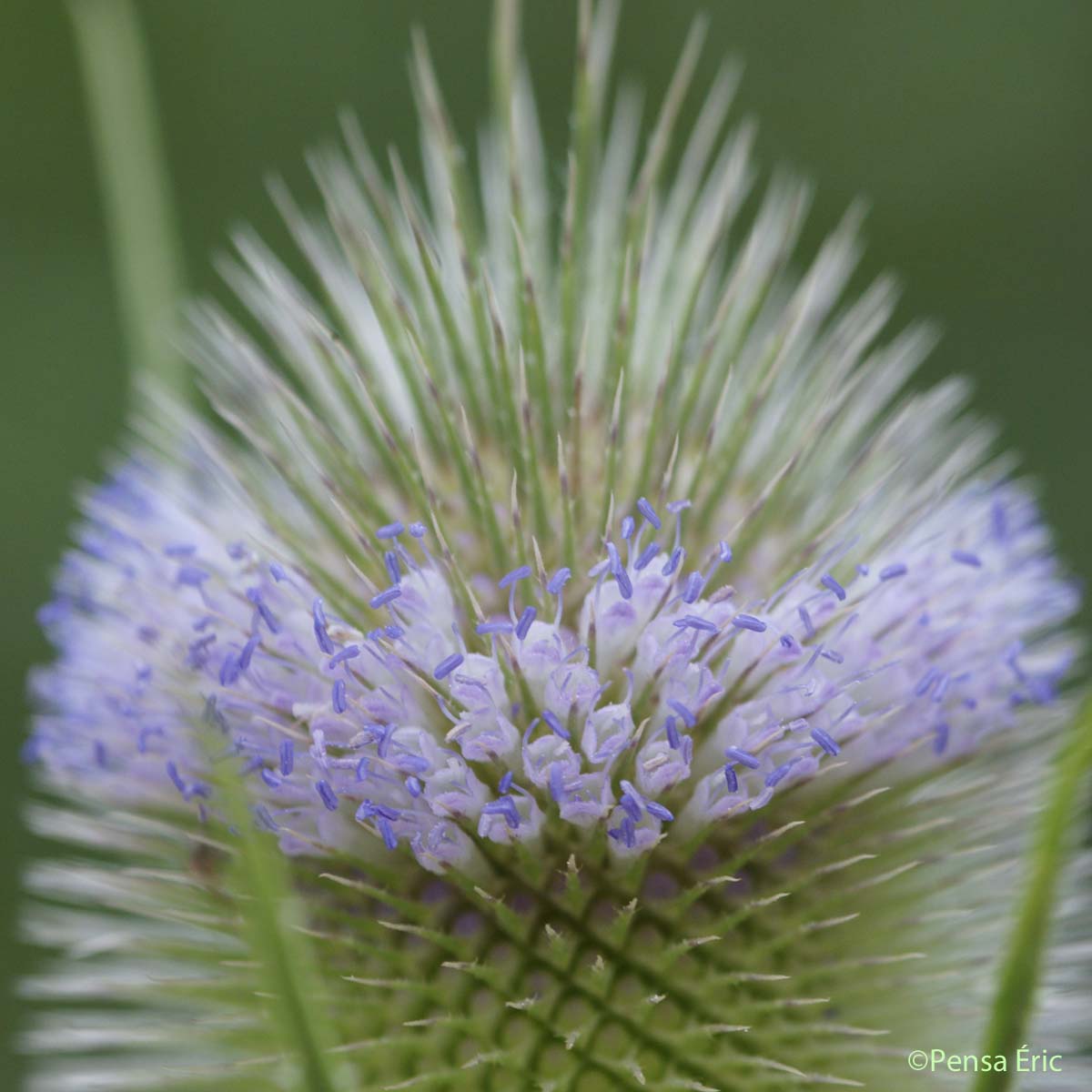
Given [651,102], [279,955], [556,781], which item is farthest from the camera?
[651,102]

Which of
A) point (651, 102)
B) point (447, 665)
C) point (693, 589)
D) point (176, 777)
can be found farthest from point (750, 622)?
point (651, 102)

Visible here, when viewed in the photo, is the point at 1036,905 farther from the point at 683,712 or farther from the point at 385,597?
the point at 385,597

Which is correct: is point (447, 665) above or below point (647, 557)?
below

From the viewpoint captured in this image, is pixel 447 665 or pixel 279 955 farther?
pixel 447 665

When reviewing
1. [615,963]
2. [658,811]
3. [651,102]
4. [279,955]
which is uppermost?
[651,102]

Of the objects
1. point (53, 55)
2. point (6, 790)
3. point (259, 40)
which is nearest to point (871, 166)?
Result: point (259, 40)

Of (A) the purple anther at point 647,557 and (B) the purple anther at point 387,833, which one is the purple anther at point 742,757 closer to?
(A) the purple anther at point 647,557
